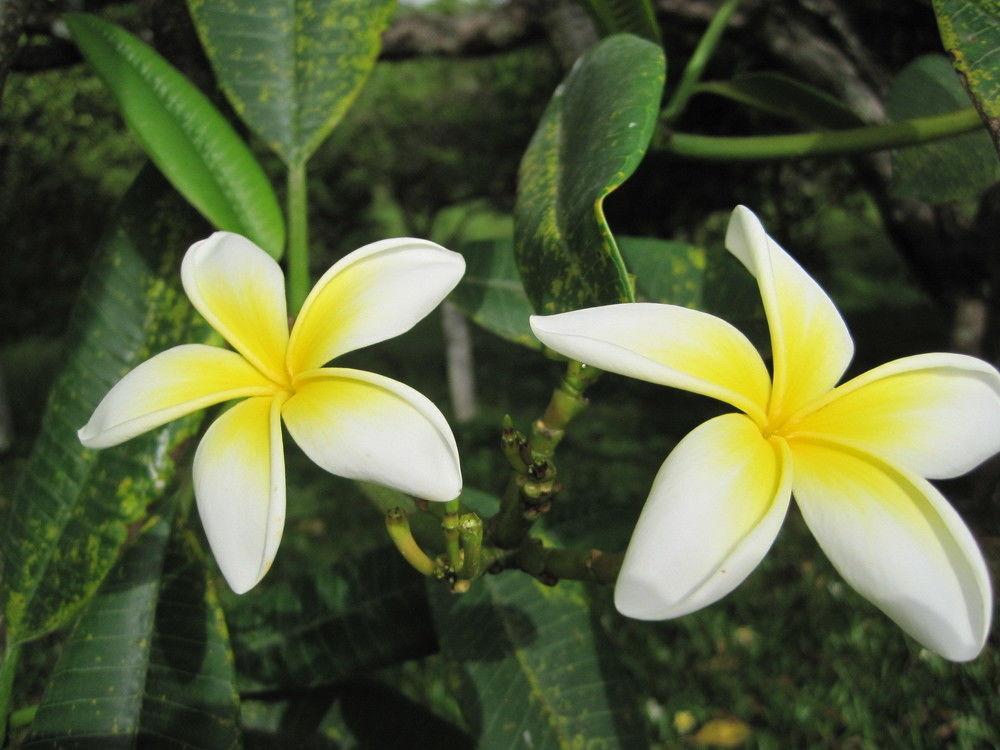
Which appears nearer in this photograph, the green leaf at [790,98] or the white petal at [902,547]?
the white petal at [902,547]

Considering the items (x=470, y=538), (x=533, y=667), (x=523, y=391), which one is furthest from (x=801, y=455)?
(x=523, y=391)

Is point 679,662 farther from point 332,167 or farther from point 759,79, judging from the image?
point 332,167

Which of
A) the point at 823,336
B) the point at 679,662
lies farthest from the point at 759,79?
the point at 679,662

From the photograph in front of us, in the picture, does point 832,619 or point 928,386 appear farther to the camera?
point 832,619

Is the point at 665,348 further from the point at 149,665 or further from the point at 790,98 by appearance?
the point at 790,98

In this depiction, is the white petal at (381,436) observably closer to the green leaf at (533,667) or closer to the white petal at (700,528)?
the white petal at (700,528)

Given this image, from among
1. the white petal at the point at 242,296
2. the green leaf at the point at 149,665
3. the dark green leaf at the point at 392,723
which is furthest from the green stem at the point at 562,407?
the dark green leaf at the point at 392,723

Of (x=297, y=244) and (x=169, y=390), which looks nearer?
(x=169, y=390)
